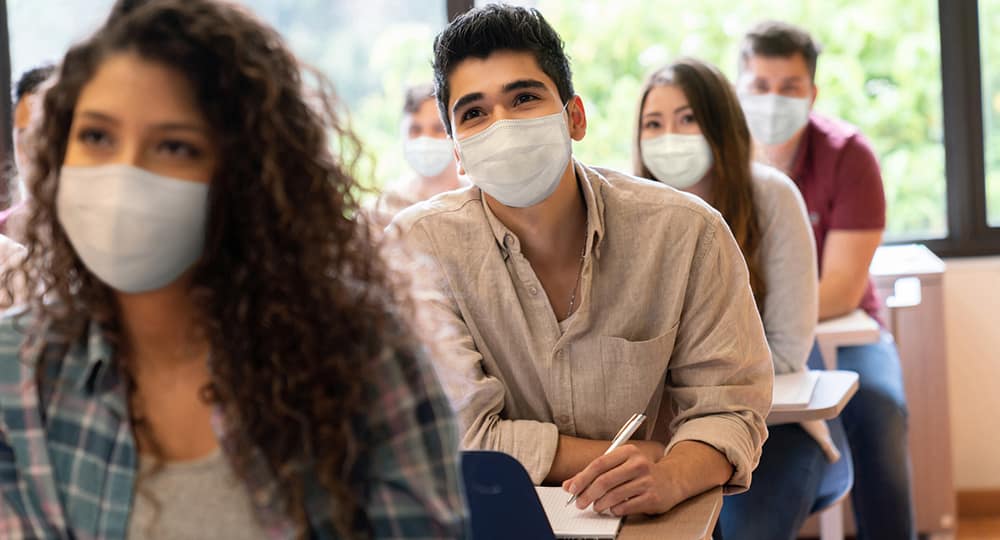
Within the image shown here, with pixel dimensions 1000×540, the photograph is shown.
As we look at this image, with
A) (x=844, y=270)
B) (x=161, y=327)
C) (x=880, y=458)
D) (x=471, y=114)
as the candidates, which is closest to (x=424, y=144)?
(x=844, y=270)

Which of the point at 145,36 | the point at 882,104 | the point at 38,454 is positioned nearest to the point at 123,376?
the point at 38,454

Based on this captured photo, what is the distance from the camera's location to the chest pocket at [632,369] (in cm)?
195

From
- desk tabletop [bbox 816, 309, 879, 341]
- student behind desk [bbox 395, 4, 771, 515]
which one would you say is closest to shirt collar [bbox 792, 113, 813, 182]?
desk tabletop [bbox 816, 309, 879, 341]

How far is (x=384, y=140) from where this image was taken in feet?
13.7

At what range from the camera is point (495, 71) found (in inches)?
80.6

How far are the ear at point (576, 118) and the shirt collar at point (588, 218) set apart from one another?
11 centimetres

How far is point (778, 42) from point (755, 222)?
3.03 feet

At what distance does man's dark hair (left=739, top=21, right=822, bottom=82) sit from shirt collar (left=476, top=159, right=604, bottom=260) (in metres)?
1.49

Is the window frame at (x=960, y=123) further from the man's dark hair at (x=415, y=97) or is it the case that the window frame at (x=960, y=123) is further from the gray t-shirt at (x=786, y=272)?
the gray t-shirt at (x=786, y=272)

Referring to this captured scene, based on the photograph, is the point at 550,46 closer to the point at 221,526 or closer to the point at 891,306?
the point at 221,526

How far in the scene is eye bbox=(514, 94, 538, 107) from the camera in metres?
2.06

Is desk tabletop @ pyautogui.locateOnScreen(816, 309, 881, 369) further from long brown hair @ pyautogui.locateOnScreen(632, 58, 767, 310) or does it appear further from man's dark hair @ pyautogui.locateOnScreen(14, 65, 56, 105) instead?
man's dark hair @ pyautogui.locateOnScreen(14, 65, 56, 105)

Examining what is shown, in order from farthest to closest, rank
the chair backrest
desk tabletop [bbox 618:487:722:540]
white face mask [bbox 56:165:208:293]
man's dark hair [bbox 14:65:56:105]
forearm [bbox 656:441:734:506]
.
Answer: man's dark hair [bbox 14:65:56:105] → forearm [bbox 656:441:734:506] → desk tabletop [bbox 618:487:722:540] → the chair backrest → white face mask [bbox 56:165:208:293]

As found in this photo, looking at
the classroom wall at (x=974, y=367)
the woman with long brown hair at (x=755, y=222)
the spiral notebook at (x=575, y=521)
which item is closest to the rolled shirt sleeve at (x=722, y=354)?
the spiral notebook at (x=575, y=521)
